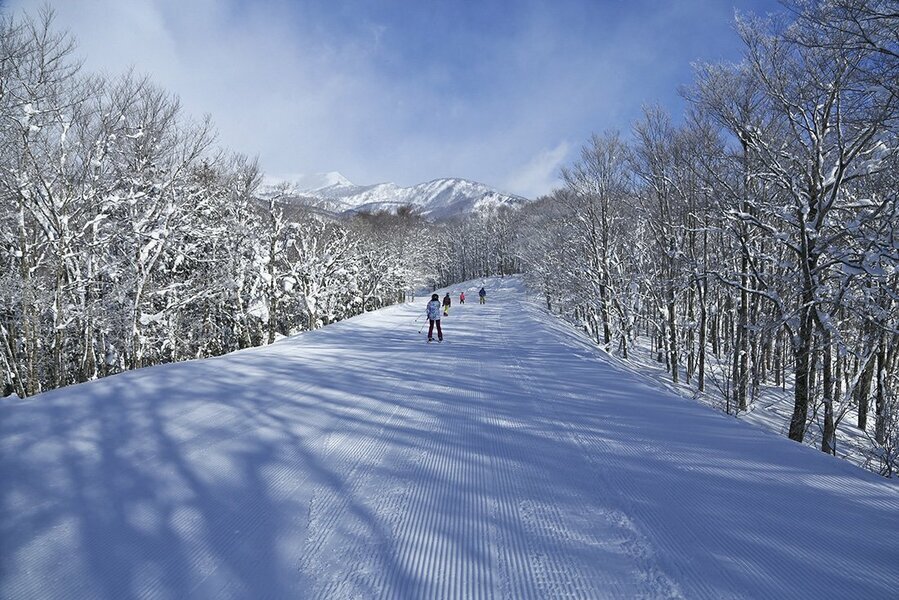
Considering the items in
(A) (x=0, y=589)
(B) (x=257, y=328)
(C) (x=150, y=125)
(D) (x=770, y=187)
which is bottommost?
(B) (x=257, y=328)

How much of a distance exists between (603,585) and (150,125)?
17.9 metres

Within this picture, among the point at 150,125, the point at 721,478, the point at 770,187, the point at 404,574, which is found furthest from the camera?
the point at 150,125

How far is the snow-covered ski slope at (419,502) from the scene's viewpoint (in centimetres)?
222

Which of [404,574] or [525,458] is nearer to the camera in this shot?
[404,574]

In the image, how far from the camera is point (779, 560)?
2.36 metres

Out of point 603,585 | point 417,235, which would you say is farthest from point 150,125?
point 417,235

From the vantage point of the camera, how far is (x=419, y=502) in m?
3.02

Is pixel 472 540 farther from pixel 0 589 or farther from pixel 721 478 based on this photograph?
pixel 0 589

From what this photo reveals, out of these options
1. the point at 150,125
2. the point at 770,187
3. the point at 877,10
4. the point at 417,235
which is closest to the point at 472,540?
the point at 877,10

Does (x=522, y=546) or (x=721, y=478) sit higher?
(x=721, y=478)

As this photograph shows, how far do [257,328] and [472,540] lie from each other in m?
25.9

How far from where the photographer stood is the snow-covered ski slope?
2.22m

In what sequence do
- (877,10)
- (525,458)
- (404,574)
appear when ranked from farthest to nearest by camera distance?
(877,10) → (525,458) → (404,574)

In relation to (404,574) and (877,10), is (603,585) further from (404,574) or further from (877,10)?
(877,10)
